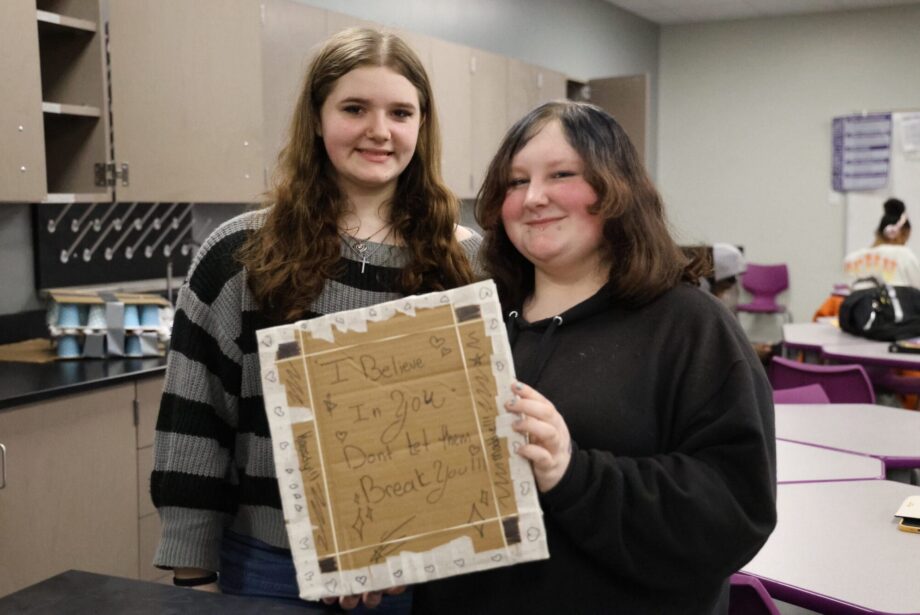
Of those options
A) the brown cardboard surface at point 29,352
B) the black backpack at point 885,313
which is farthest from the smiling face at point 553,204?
the black backpack at point 885,313

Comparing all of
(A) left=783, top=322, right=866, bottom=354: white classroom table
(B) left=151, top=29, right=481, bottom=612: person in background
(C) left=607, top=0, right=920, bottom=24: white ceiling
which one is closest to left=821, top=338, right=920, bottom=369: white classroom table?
(A) left=783, top=322, right=866, bottom=354: white classroom table

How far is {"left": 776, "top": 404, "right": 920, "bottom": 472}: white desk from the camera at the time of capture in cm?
247

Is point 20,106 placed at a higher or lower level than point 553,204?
higher

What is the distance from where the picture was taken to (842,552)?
174 cm

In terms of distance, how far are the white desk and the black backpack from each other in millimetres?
1270

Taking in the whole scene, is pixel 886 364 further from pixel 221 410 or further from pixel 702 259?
pixel 221 410

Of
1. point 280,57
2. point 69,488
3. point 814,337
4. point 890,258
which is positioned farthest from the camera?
point 890,258

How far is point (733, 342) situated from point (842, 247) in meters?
7.35

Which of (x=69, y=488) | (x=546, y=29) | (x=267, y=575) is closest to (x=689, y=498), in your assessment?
(x=267, y=575)

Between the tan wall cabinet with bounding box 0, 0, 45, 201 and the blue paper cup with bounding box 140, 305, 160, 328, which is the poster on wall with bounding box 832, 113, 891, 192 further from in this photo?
the tan wall cabinet with bounding box 0, 0, 45, 201

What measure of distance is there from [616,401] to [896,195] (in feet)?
24.2

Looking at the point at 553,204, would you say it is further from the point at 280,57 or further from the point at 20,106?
the point at 280,57

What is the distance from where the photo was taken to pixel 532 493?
1048 mm

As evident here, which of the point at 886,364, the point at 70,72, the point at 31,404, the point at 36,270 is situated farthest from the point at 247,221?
the point at 886,364
